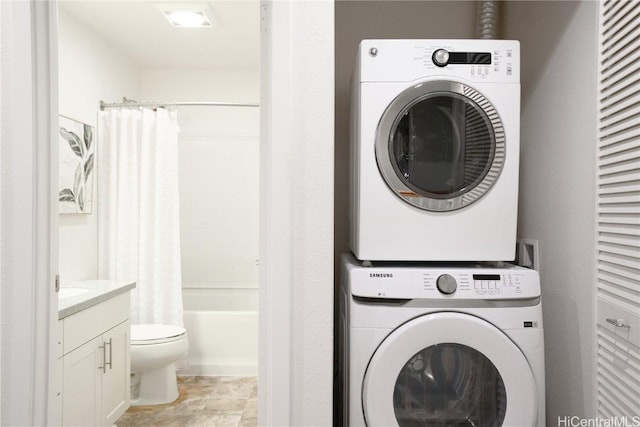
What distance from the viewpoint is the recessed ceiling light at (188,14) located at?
306cm

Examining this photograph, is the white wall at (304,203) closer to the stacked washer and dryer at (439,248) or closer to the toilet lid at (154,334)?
the stacked washer and dryer at (439,248)

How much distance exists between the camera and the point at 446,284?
1.62 m

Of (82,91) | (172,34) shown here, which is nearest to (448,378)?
(82,91)

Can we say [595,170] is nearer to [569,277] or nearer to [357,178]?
[569,277]

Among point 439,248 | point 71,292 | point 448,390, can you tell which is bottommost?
point 448,390

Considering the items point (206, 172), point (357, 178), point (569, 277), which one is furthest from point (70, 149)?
point (569, 277)

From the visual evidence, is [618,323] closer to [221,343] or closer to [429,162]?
[429,162]

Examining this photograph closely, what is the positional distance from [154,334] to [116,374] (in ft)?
1.66

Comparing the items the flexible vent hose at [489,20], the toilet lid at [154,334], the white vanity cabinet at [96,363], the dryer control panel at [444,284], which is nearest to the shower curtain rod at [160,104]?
the white vanity cabinet at [96,363]

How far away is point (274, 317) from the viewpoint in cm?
153

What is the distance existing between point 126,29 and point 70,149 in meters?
1.00

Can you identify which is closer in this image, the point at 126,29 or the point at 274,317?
the point at 274,317

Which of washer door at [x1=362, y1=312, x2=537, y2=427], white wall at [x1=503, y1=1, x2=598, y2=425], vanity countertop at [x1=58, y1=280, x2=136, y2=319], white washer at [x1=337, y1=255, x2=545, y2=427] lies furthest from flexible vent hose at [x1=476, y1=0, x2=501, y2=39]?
vanity countertop at [x1=58, y1=280, x2=136, y2=319]

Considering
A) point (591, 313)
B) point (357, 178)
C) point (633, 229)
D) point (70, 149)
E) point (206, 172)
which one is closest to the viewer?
A: point (633, 229)
